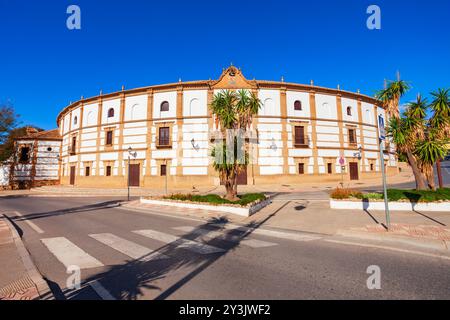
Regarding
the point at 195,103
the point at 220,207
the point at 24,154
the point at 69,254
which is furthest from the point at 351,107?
the point at 24,154

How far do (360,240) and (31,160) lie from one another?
44141 millimetres

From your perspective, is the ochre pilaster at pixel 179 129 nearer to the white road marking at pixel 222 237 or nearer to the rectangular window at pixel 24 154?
the white road marking at pixel 222 237

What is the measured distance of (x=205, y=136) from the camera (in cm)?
2914

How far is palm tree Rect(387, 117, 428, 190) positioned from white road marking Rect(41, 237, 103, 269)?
14.6 metres

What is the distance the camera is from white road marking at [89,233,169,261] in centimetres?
530

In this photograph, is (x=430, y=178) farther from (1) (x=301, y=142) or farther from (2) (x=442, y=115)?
(1) (x=301, y=142)

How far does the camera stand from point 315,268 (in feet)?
14.6

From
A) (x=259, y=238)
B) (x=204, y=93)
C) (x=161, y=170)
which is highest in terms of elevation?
(x=204, y=93)

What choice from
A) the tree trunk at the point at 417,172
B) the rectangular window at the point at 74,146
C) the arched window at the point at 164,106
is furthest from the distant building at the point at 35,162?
the tree trunk at the point at 417,172

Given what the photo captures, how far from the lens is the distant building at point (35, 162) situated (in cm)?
3538

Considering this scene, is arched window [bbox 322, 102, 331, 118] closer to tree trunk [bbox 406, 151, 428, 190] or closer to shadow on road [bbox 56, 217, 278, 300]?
tree trunk [bbox 406, 151, 428, 190]

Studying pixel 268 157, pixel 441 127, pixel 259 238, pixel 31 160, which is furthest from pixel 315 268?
pixel 31 160
